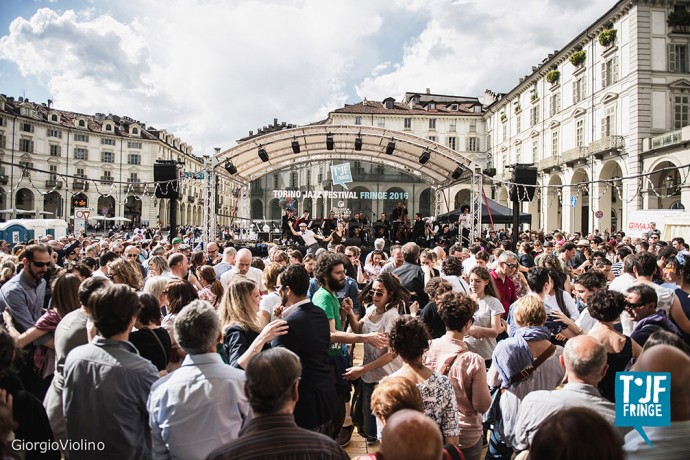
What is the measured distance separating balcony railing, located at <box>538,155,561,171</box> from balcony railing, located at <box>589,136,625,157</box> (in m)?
4.32

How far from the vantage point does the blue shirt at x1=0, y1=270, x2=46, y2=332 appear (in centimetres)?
393

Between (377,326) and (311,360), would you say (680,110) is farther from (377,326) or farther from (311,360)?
(311,360)

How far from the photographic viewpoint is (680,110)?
84.0 ft

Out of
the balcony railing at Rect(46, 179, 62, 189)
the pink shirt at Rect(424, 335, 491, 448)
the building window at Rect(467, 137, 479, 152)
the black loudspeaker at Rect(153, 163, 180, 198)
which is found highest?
the building window at Rect(467, 137, 479, 152)

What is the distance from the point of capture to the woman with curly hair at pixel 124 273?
14.4ft

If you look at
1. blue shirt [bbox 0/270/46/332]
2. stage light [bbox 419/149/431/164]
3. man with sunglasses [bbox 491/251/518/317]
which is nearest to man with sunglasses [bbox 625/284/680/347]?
man with sunglasses [bbox 491/251/518/317]

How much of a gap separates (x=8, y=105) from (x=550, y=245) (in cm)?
6117

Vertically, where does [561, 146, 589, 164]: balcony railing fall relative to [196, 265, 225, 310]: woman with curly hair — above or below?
above

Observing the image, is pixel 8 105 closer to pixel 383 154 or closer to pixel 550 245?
pixel 383 154

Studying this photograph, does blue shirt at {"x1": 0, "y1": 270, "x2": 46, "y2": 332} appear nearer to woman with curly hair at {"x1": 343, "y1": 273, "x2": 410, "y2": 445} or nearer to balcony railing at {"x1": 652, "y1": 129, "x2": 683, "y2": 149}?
woman with curly hair at {"x1": 343, "y1": 273, "x2": 410, "y2": 445}

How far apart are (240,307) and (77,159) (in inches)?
2615

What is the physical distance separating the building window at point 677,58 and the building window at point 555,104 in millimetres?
8866

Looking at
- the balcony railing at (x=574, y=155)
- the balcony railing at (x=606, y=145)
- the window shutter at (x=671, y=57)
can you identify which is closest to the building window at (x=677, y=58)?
the window shutter at (x=671, y=57)

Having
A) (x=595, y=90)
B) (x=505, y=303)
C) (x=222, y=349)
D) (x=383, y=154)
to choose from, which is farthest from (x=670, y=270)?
(x=595, y=90)
